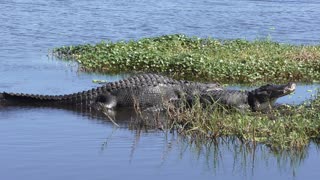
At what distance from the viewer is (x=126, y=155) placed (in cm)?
1055

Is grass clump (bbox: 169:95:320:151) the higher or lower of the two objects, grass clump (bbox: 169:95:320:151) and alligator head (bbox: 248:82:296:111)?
the higher

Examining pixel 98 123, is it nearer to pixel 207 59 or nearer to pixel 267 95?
pixel 267 95

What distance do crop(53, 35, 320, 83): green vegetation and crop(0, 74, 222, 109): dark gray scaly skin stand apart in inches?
86.2

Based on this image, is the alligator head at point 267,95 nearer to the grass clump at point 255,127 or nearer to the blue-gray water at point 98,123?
the blue-gray water at point 98,123

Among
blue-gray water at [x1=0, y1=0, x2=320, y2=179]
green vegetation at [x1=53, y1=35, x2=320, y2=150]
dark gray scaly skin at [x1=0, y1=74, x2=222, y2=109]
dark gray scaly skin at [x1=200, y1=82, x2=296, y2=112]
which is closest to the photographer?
blue-gray water at [x1=0, y1=0, x2=320, y2=179]

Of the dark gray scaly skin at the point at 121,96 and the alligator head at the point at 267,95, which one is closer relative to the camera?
the alligator head at the point at 267,95

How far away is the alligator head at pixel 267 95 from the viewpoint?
539 inches

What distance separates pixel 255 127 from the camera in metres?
11.2

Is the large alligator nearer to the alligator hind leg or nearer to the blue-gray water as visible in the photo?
the alligator hind leg

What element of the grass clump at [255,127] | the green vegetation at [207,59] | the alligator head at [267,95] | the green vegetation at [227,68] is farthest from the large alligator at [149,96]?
the green vegetation at [207,59]

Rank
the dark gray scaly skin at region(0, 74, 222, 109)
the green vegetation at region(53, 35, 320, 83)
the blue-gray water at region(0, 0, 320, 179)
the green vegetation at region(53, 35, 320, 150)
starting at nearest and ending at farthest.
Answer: the blue-gray water at region(0, 0, 320, 179), the green vegetation at region(53, 35, 320, 150), the dark gray scaly skin at region(0, 74, 222, 109), the green vegetation at region(53, 35, 320, 83)

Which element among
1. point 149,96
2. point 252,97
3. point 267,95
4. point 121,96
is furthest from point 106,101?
point 267,95

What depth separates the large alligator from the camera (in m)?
13.8

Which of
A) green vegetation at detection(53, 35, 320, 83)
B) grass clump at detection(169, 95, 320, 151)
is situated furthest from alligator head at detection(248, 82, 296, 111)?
green vegetation at detection(53, 35, 320, 83)
